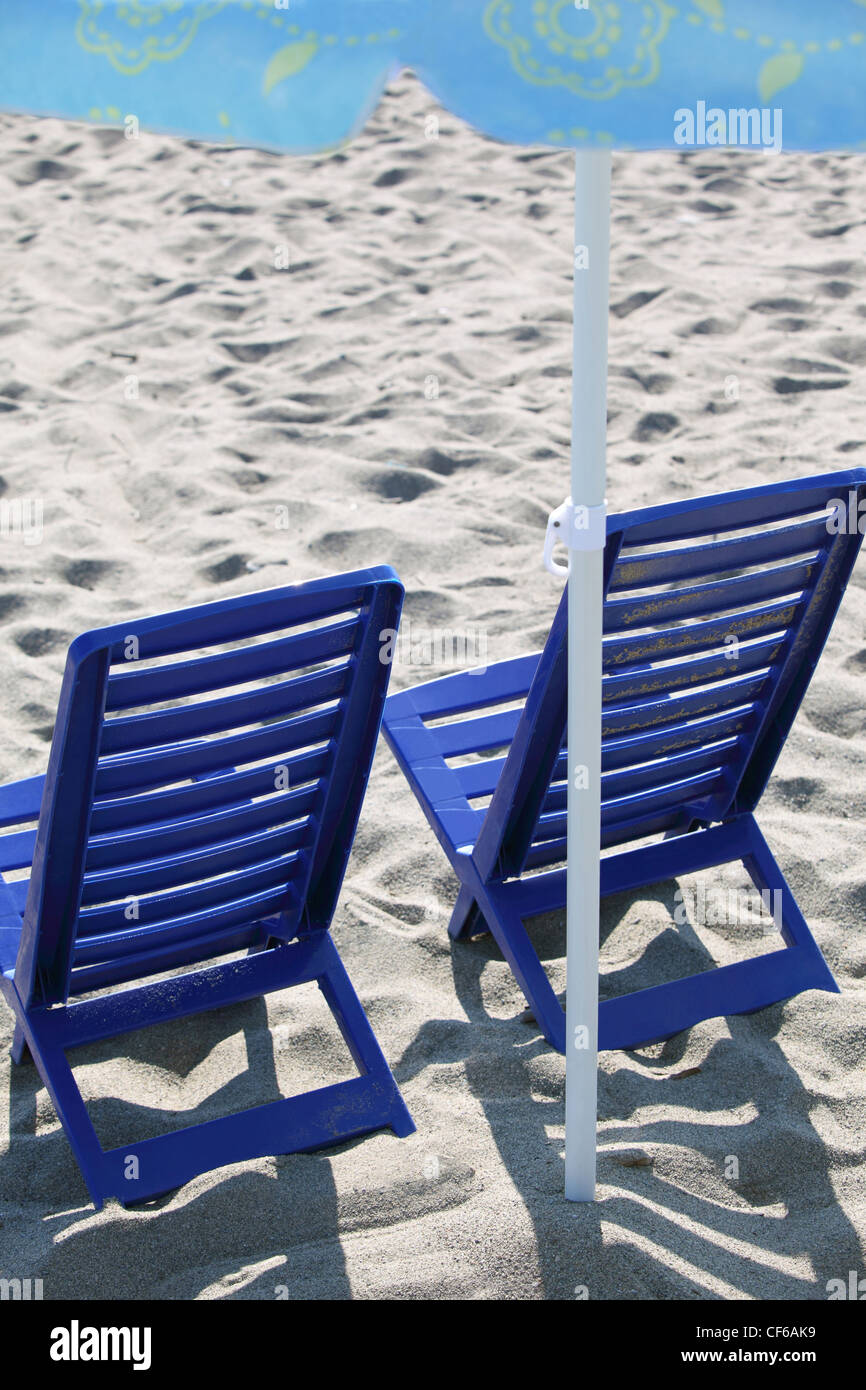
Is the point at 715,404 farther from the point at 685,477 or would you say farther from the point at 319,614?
the point at 319,614

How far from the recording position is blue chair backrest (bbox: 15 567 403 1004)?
5.89 ft

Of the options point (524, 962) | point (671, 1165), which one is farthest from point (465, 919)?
point (671, 1165)

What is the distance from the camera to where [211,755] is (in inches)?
76.9

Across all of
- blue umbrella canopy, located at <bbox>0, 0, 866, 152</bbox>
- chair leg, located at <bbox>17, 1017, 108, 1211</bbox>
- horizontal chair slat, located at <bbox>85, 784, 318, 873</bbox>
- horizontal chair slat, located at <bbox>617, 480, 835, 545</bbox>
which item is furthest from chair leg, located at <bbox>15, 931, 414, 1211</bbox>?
blue umbrella canopy, located at <bbox>0, 0, 866, 152</bbox>

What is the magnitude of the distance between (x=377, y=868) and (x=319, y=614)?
3.47ft

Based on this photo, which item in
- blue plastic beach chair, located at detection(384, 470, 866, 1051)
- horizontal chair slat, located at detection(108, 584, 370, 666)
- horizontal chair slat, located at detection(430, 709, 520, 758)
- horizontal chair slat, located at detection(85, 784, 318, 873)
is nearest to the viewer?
horizontal chair slat, located at detection(108, 584, 370, 666)

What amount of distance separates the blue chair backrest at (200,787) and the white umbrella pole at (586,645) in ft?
1.20

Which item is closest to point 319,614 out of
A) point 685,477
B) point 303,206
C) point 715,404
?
point 685,477

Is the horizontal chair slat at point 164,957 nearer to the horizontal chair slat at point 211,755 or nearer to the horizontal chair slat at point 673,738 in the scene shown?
the horizontal chair slat at point 211,755

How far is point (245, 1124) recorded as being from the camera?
6.92ft

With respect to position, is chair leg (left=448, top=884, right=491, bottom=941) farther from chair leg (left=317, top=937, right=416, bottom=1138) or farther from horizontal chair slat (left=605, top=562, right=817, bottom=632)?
horizontal chair slat (left=605, top=562, right=817, bottom=632)

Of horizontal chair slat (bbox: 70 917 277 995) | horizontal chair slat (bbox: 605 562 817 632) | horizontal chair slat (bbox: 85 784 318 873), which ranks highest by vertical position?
horizontal chair slat (bbox: 605 562 817 632)

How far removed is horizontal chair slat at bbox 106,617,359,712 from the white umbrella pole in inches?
16.6
